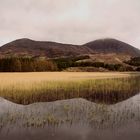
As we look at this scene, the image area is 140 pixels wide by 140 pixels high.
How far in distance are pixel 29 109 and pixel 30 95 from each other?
6819mm

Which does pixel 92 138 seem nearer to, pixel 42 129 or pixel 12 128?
pixel 42 129

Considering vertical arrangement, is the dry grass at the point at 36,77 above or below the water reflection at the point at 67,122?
above

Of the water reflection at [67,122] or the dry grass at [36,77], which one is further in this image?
the dry grass at [36,77]

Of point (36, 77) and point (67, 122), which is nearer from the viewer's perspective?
point (67, 122)

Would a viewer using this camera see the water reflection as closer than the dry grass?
Yes

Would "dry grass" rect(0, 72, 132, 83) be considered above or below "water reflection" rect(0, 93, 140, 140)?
above

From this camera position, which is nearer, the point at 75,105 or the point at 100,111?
the point at 100,111

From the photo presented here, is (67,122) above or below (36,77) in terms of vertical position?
below

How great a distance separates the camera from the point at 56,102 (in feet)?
75.5

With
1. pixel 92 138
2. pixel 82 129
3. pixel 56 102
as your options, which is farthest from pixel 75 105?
pixel 92 138

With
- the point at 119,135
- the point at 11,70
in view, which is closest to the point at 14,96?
the point at 119,135

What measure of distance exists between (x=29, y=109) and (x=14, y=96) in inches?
263

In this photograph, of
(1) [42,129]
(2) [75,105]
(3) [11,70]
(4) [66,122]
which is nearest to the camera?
(1) [42,129]

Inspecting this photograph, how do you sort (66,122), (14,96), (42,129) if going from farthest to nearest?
1. (14,96)
2. (66,122)
3. (42,129)
